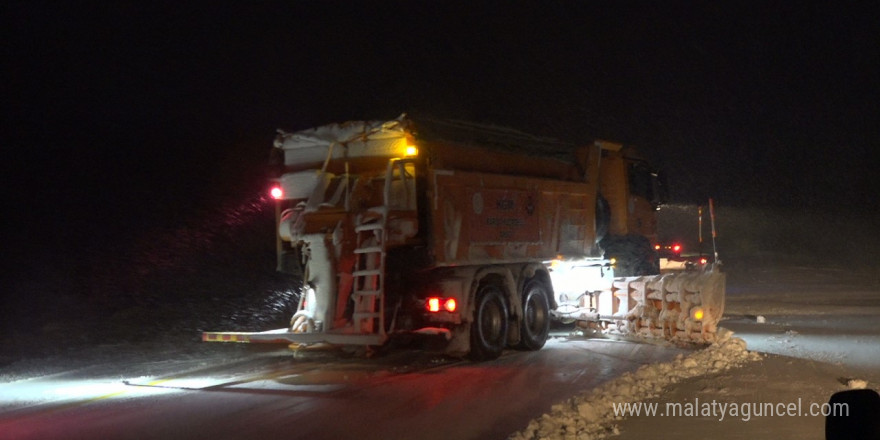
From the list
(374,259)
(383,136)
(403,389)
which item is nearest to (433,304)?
(374,259)

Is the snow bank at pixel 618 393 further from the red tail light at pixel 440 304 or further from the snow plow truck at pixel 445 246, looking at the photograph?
the red tail light at pixel 440 304

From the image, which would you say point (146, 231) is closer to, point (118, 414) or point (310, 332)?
point (310, 332)

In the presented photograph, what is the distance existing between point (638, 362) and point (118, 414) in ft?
22.4

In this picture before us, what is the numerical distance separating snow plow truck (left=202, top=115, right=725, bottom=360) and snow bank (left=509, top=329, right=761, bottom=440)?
1.84m

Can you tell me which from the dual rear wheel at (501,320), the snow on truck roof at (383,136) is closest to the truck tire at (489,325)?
the dual rear wheel at (501,320)

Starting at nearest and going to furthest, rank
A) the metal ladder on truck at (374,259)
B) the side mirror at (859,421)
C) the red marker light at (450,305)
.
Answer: the side mirror at (859,421) → the metal ladder on truck at (374,259) → the red marker light at (450,305)

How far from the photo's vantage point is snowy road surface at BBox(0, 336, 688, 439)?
7.89 metres

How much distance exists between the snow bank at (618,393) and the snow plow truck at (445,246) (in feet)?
6.05

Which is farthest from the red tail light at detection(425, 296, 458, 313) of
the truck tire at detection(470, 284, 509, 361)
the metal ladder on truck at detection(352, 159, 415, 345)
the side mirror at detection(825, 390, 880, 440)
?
the side mirror at detection(825, 390, 880, 440)

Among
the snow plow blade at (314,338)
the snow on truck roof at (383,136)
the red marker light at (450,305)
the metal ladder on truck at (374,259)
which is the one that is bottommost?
the snow plow blade at (314,338)

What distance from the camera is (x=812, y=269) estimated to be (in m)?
44.0

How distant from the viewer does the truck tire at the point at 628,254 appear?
16312 mm

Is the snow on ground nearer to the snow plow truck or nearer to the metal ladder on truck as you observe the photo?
Answer: the snow plow truck

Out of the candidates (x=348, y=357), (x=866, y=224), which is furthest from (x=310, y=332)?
(x=866, y=224)
